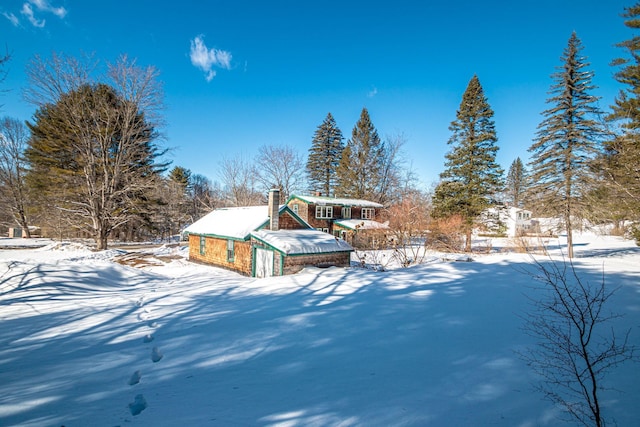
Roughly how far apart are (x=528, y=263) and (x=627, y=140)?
32.9 feet

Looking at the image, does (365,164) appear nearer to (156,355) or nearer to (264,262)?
(264,262)

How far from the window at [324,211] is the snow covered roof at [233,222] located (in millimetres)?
10391

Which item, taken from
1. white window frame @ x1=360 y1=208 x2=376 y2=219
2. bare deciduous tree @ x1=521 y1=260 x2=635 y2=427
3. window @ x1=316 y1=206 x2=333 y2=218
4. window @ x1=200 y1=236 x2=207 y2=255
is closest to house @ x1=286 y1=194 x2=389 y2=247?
window @ x1=316 y1=206 x2=333 y2=218

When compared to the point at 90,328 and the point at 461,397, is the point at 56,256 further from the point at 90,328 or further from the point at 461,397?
the point at 461,397

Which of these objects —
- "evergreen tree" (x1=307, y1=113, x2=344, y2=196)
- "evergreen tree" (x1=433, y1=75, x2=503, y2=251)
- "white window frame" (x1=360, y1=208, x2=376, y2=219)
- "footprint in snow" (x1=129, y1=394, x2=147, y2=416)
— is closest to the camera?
"footprint in snow" (x1=129, y1=394, x2=147, y2=416)

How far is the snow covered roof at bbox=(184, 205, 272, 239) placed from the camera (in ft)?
48.9

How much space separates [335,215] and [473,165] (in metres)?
13.9

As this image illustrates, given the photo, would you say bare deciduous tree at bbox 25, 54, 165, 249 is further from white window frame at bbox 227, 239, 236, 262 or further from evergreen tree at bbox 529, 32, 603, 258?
evergreen tree at bbox 529, 32, 603, 258

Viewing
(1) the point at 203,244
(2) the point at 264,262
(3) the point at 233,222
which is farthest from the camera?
(1) the point at 203,244

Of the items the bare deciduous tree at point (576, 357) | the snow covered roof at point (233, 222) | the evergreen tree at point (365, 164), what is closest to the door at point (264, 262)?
Answer: the snow covered roof at point (233, 222)

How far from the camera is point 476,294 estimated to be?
20.3 ft

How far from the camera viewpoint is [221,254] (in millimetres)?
16266

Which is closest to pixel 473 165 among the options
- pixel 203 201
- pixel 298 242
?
pixel 298 242

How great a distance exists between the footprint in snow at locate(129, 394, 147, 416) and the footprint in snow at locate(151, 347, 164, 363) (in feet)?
2.81
